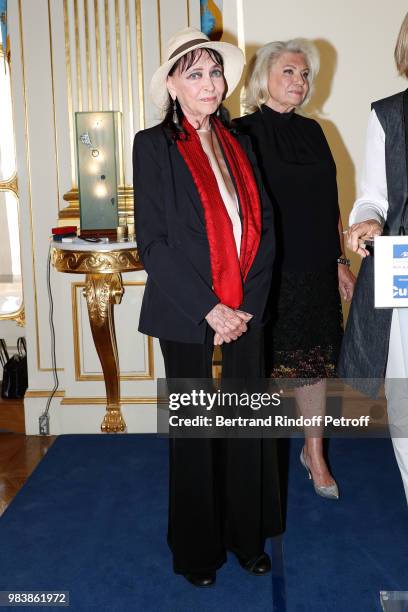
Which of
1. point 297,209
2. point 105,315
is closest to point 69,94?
point 105,315

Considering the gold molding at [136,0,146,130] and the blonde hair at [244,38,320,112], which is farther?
the gold molding at [136,0,146,130]

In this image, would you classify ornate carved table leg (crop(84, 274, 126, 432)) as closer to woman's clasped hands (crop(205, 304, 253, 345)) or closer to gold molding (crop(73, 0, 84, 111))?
gold molding (crop(73, 0, 84, 111))

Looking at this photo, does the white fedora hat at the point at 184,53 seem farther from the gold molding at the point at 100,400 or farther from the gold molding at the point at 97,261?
the gold molding at the point at 100,400

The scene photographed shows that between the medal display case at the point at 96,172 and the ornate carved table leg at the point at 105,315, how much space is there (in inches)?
9.0

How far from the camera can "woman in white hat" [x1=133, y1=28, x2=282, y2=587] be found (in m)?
1.93

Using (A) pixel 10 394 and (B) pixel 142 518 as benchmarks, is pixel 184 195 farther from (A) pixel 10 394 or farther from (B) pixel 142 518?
(A) pixel 10 394

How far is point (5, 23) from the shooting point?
357cm

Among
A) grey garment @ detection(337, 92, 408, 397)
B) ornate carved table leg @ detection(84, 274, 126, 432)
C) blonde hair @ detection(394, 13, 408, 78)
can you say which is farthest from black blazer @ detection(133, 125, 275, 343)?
ornate carved table leg @ detection(84, 274, 126, 432)

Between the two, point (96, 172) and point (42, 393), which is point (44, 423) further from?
point (96, 172)

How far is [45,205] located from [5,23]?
100 cm

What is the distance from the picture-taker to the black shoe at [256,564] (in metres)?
2.16

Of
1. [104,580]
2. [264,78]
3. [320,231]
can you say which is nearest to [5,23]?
[264,78]

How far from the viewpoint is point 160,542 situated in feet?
7.80

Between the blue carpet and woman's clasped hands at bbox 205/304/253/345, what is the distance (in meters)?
→ 0.78
